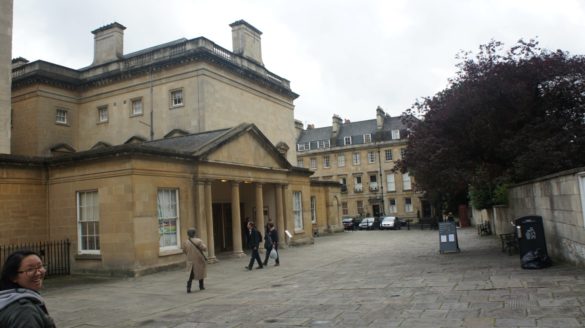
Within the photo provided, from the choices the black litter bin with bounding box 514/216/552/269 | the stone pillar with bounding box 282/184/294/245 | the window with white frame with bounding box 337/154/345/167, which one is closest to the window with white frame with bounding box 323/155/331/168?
the window with white frame with bounding box 337/154/345/167

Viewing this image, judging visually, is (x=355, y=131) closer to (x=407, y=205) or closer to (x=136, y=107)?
(x=407, y=205)

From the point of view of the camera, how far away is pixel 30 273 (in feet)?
10.5

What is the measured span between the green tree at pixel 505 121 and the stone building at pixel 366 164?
4532 cm

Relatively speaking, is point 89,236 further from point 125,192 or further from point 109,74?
point 109,74

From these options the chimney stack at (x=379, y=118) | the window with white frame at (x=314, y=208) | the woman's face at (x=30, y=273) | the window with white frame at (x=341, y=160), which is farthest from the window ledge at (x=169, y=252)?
the chimney stack at (x=379, y=118)

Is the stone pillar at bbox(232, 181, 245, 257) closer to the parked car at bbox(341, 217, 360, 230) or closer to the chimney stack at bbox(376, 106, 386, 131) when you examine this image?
the parked car at bbox(341, 217, 360, 230)

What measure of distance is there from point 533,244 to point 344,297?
5.84 meters

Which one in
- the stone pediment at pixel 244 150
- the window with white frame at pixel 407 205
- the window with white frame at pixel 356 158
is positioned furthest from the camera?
the window with white frame at pixel 356 158

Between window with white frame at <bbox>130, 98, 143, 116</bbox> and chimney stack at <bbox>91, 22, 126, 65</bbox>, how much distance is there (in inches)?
178

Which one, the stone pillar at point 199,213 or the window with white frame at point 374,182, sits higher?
the window with white frame at point 374,182

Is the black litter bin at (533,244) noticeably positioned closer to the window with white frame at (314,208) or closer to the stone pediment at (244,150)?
the stone pediment at (244,150)

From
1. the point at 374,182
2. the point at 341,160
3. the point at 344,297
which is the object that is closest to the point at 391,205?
the point at 374,182

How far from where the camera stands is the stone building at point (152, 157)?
16.6 m

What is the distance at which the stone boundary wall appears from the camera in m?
11.4
